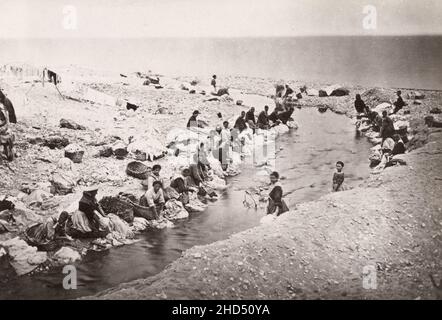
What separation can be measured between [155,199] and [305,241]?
2675mm

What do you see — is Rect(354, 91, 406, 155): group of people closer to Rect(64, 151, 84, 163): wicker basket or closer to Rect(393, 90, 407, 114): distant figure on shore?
Rect(393, 90, 407, 114): distant figure on shore

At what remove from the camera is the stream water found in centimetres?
572

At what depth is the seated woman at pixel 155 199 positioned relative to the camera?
284 inches

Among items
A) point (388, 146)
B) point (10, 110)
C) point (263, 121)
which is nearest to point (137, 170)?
point (10, 110)

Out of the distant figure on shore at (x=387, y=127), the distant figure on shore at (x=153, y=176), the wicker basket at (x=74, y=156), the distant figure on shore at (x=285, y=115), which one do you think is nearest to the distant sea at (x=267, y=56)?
the distant figure on shore at (x=387, y=127)

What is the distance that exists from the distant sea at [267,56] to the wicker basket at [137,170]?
2487mm

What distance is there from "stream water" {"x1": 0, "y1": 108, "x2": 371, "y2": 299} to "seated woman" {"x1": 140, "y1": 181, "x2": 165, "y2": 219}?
372 millimetres

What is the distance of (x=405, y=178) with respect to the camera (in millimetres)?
7188

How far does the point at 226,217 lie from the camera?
7.58 meters

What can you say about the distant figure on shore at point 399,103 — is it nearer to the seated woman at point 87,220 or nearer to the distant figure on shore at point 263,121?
the distant figure on shore at point 263,121

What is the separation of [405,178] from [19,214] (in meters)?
6.13

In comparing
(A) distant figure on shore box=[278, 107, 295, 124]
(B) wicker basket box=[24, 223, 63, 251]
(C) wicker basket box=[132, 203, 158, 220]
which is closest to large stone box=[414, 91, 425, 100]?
(A) distant figure on shore box=[278, 107, 295, 124]
